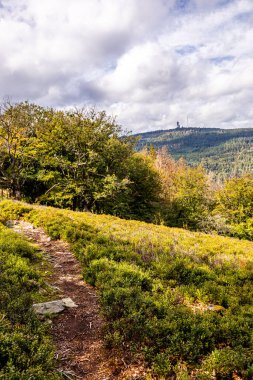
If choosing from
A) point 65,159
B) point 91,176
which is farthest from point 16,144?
point 91,176

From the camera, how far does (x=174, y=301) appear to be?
682 centimetres

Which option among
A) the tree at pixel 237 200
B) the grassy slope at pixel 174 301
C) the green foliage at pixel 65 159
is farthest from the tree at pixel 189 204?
the grassy slope at pixel 174 301

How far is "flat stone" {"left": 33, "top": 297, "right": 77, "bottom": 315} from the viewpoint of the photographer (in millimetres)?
6227

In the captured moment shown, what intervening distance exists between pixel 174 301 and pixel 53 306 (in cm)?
299

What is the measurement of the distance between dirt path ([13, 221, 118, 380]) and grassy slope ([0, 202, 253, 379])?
0.36m

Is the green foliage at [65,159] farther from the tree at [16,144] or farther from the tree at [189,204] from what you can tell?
the tree at [189,204]

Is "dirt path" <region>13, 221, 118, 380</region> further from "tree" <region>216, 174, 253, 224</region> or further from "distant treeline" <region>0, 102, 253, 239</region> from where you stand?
"tree" <region>216, 174, 253, 224</region>

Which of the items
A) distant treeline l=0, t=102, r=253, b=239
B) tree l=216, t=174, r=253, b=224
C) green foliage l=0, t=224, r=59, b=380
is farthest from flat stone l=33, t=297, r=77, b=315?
tree l=216, t=174, r=253, b=224

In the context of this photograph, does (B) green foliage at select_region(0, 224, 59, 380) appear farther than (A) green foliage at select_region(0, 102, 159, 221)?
No

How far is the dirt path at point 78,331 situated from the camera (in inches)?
186

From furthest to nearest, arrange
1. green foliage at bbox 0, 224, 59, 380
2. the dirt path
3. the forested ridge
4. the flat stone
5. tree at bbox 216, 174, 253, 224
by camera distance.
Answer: tree at bbox 216, 174, 253, 224 → the flat stone → the dirt path → the forested ridge → green foliage at bbox 0, 224, 59, 380

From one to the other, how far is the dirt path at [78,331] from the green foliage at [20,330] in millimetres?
421

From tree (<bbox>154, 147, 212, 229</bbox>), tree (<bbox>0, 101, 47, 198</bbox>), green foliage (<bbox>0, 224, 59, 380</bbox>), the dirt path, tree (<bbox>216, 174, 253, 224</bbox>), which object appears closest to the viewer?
green foliage (<bbox>0, 224, 59, 380</bbox>)

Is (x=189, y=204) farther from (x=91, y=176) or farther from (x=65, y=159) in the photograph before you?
(x=65, y=159)
